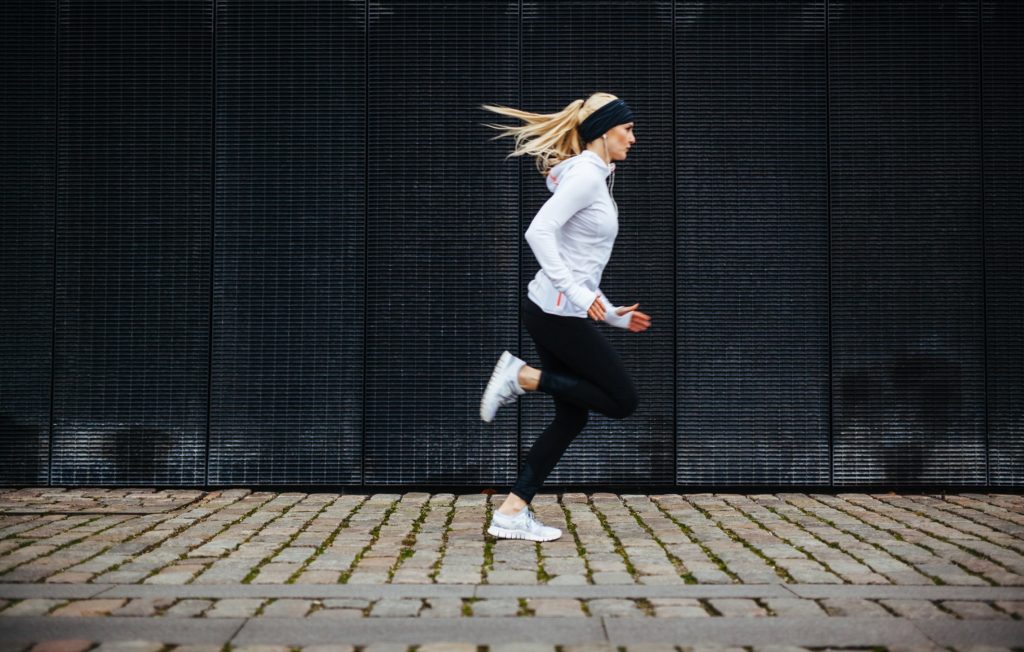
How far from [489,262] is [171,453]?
255 cm

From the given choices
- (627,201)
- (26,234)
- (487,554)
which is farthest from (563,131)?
(26,234)

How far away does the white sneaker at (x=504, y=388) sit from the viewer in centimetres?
505

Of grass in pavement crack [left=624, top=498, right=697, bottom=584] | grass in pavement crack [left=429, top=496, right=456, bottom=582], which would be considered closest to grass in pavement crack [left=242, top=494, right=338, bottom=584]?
grass in pavement crack [left=429, top=496, right=456, bottom=582]

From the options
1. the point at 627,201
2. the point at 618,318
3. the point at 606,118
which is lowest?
the point at 618,318

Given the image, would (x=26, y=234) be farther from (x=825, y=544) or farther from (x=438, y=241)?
(x=825, y=544)

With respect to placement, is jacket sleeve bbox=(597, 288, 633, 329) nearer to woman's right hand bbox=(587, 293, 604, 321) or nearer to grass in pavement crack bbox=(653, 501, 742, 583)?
woman's right hand bbox=(587, 293, 604, 321)

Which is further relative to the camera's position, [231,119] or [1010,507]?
[231,119]

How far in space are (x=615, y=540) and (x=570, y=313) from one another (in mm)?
1173

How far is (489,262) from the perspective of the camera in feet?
22.9

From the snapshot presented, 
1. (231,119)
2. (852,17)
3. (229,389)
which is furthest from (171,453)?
(852,17)

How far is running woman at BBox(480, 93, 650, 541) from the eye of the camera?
4875mm

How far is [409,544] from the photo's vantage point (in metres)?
4.96

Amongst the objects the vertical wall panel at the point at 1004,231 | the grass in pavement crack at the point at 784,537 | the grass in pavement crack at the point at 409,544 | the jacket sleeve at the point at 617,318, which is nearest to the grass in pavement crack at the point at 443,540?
the grass in pavement crack at the point at 409,544

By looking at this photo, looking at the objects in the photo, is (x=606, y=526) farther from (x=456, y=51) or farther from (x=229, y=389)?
(x=456, y=51)
